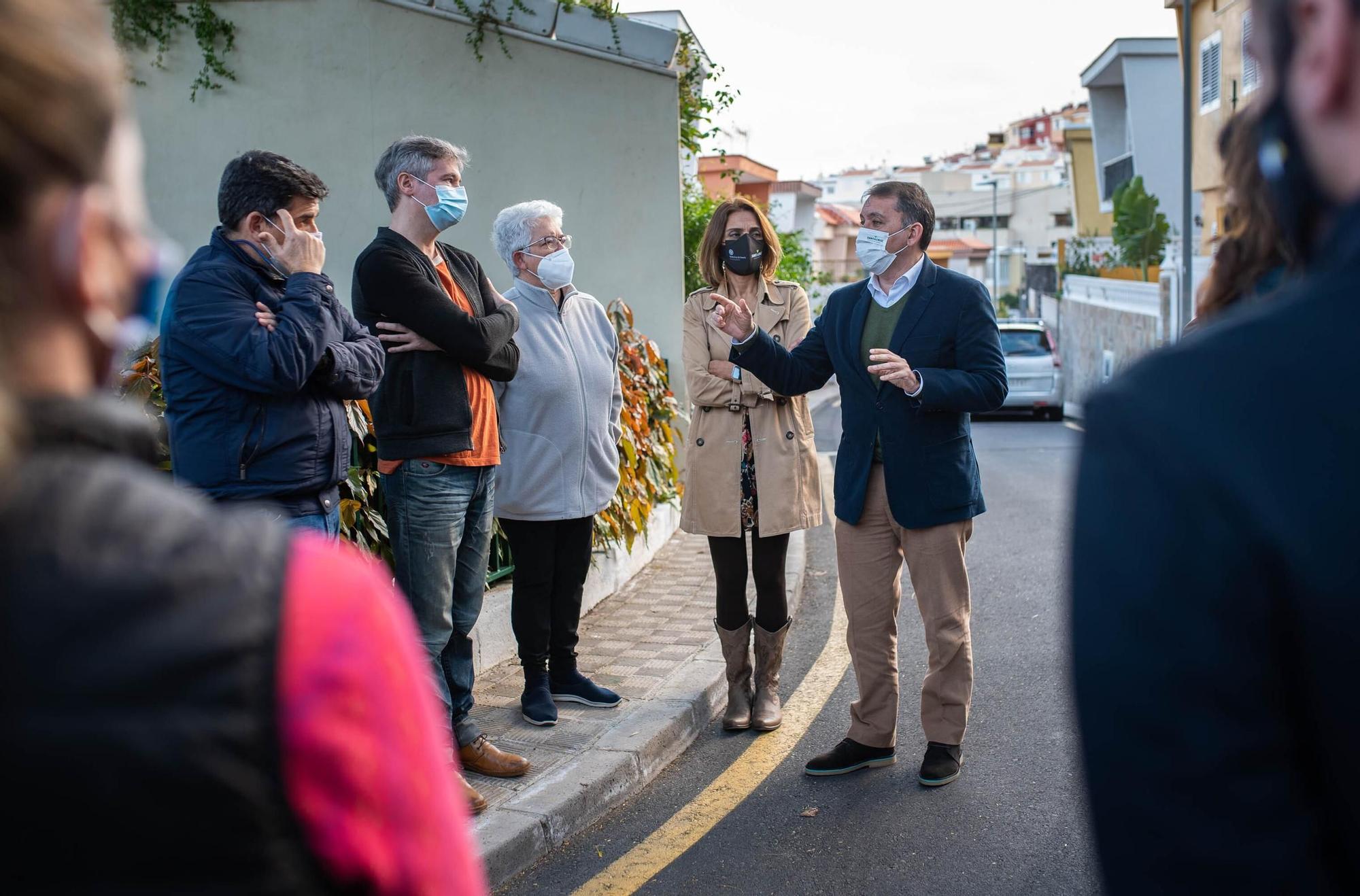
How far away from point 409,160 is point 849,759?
2798 millimetres

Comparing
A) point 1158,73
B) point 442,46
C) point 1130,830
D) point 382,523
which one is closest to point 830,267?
point 1158,73

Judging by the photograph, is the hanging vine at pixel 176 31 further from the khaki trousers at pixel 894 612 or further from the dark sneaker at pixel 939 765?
the dark sneaker at pixel 939 765

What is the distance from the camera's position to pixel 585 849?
158 inches

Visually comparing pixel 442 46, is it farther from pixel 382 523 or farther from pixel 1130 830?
pixel 1130 830

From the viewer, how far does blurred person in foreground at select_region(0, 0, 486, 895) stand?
2.85ft

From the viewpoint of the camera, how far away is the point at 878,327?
186 inches

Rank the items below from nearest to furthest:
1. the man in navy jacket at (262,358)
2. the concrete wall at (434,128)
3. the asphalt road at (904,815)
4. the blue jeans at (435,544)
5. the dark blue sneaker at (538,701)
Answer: the man in navy jacket at (262,358), the asphalt road at (904,815), the blue jeans at (435,544), the dark blue sneaker at (538,701), the concrete wall at (434,128)

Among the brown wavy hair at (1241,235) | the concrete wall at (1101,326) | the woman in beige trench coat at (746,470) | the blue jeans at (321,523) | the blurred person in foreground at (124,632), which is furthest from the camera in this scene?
the concrete wall at (1101,326)

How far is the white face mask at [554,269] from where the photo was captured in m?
4.99

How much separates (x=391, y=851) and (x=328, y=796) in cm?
8

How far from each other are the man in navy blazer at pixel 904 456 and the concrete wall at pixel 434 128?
5.23 meters

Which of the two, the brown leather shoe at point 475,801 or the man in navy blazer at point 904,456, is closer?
the brown leather shoe at point 475,801

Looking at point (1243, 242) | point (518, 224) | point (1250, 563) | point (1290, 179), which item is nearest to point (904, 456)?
point (518, 224)

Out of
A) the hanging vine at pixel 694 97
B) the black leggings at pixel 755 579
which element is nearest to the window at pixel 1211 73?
the hanging vine at pixel 694 97
